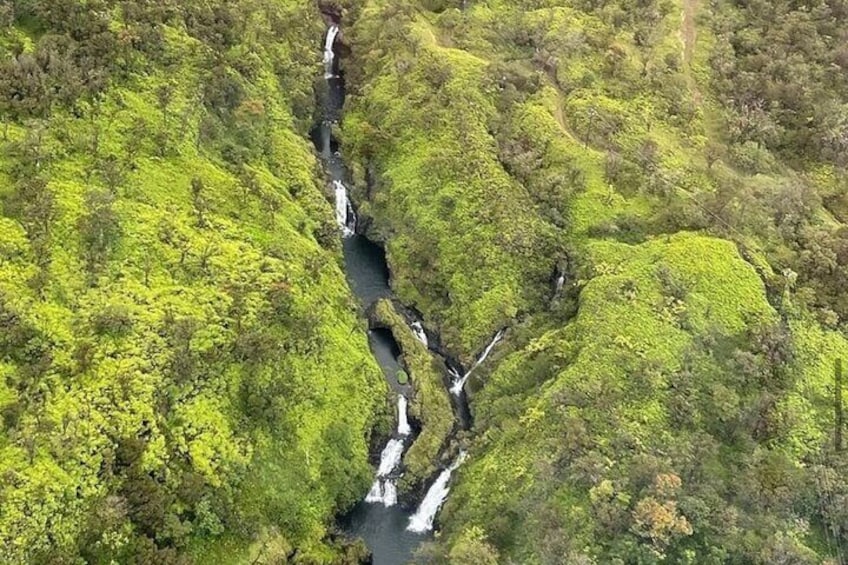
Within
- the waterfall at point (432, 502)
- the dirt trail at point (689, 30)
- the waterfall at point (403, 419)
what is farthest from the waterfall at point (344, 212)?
the dirt trail at point (689, 30)

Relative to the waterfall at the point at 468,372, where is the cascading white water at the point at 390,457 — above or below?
below

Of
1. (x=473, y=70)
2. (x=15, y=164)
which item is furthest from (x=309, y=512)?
(x=473, y=70)

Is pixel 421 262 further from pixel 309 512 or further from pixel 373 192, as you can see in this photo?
pixel 309 512

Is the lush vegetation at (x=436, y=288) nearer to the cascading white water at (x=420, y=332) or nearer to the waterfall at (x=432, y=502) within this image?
the waterfall at (x=432, y=502)

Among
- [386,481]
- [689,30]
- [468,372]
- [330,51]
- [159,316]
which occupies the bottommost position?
[386,481]

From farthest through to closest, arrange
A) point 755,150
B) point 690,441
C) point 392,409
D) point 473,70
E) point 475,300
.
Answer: point 473,70 → point 755,150 → point 475,300 → point 392,409 → point 690,441

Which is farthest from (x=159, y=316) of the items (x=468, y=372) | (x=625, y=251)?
(x=625, y=251)

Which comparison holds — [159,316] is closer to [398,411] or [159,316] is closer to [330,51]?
[398,411]
